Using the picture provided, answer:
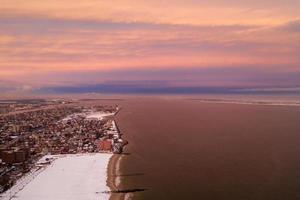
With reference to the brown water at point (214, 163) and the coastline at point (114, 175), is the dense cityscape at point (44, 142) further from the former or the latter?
the coastline at point (114, 175)

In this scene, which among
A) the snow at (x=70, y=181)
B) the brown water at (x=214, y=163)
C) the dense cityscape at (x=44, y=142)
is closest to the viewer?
the snow at (x=70, y=181)

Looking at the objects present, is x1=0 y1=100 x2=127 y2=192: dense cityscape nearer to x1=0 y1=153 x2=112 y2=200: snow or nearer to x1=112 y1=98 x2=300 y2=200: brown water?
x1=0 y1=153 x2=112 y2=200: snow

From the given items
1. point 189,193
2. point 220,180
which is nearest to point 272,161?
point 220,180

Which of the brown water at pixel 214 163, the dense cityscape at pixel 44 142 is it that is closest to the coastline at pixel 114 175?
the brown water at pixel 214 163

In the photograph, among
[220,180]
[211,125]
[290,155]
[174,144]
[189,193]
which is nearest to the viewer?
[189,193]

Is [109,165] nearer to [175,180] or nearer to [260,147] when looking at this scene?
[175,180]

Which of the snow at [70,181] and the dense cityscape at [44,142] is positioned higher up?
the dense cityscape at [44,142]

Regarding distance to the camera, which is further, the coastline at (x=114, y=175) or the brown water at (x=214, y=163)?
the brown water at (x=214, y=163)

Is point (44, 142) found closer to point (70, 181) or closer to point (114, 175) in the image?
point (114, 175)
